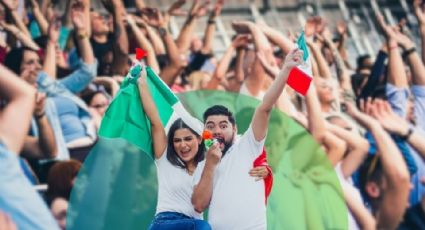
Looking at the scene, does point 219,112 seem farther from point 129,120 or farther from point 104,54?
point 104,54

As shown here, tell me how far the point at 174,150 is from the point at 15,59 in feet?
8.91

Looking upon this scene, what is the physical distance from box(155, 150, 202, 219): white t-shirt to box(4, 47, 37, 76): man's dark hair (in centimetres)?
264

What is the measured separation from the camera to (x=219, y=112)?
251 inches

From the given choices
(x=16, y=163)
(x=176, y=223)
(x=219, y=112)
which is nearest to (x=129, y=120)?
(x=219, y=112)

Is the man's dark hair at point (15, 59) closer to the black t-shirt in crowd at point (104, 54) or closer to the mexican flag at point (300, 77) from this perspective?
the black t-shirt in crowd at point (104, 54)

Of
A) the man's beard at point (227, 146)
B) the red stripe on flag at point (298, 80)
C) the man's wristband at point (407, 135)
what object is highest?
the red stripe on flag at point (298, 80)

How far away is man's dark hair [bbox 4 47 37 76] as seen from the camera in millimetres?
8574

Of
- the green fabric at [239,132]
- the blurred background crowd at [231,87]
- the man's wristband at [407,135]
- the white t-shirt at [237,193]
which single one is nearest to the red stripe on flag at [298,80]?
the white t-shirt at [237,193]

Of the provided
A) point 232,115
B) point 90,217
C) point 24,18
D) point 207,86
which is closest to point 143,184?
point 90,217

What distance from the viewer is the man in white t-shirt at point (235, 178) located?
20.2 feet

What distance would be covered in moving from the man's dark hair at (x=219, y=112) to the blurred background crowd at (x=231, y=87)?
3.28 ft

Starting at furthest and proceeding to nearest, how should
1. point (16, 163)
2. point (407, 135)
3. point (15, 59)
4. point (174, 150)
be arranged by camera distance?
point (15, 59)
point (407, 135)
point (174, 150)
point (16, 163)

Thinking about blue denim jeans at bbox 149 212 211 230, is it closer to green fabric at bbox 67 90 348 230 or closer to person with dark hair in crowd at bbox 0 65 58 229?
green fabric at bbox 67 90 348 230

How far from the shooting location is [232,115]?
21.2 ft
